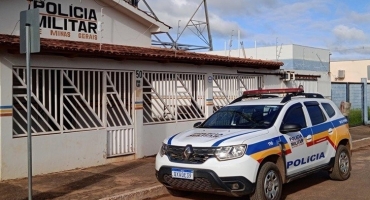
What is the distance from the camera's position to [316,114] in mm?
9164

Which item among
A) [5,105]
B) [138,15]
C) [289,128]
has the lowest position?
[289,128]

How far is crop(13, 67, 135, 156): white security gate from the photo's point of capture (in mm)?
9883

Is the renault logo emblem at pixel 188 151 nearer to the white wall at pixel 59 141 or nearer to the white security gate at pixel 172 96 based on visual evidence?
the white wall at pixel 59 141

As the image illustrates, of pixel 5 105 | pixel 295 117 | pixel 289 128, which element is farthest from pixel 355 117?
pixel 5 105

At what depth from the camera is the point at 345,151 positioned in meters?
9.73

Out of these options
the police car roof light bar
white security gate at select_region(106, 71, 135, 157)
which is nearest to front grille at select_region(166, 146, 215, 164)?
the police car roof light bar

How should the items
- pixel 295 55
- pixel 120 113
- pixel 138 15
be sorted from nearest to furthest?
1. pixel 120 113
2. pixel 138 15
3. pixel 295 55

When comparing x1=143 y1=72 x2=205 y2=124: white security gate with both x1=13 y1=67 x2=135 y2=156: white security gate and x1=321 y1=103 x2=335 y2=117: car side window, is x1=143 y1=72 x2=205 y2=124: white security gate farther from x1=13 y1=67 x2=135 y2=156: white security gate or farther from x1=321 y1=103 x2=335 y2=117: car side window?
x1=321 y1=103 x2=335 y2=117: car side window

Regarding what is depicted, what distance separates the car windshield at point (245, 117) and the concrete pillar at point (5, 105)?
12.2 feet

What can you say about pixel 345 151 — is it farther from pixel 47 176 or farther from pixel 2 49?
pixel 2 49

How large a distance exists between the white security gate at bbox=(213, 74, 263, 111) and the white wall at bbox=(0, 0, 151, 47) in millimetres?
2481

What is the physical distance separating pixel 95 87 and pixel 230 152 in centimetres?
508

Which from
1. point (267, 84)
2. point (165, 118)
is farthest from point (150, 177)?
point (267, 84)

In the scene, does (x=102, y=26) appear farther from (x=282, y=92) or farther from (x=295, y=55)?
(x=295, y=55)
